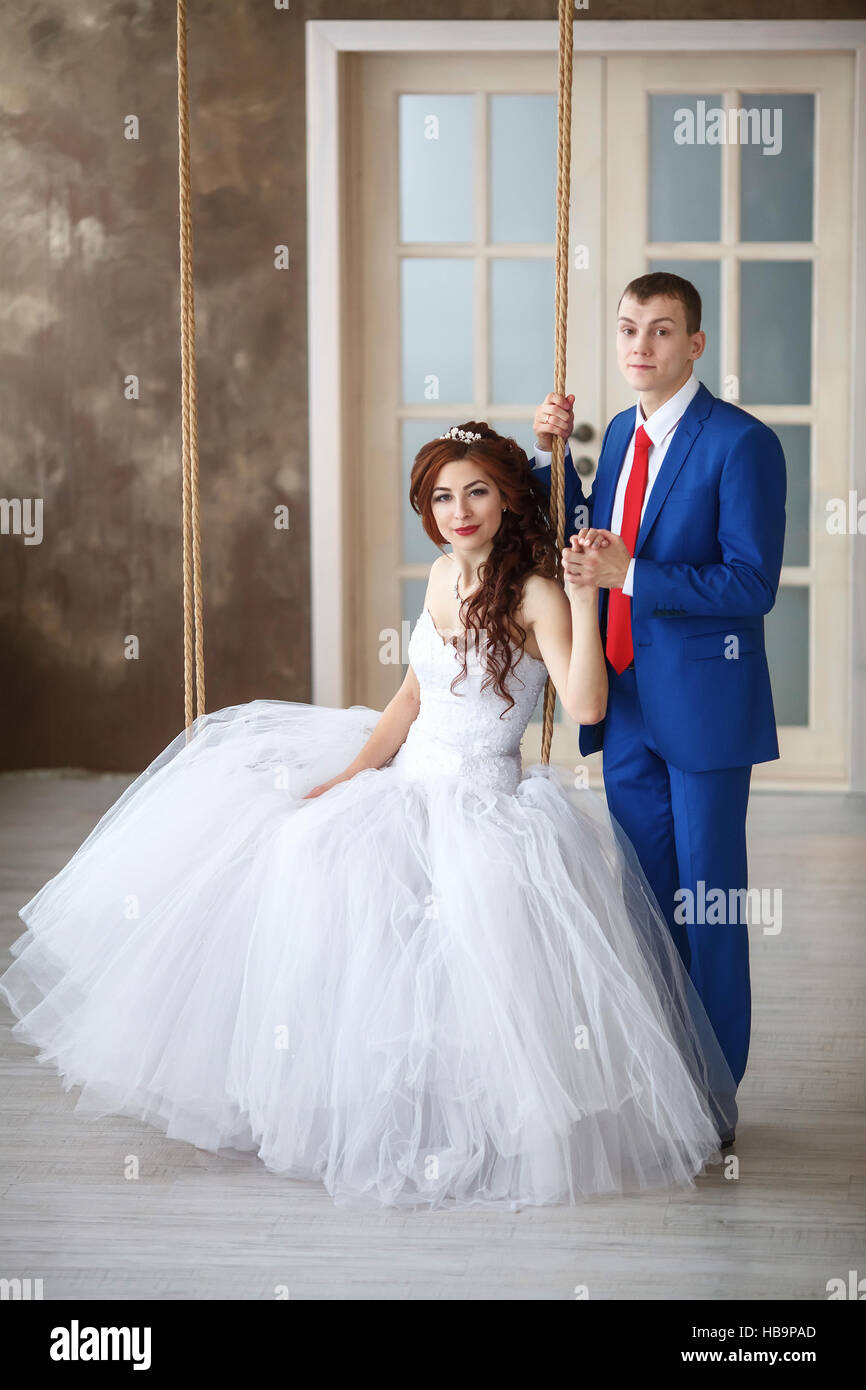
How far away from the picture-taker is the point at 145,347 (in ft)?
15.9

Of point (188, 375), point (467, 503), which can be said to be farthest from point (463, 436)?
point (188, 375)

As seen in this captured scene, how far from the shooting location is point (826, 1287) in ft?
5.68

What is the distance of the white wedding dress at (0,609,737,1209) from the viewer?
192cm

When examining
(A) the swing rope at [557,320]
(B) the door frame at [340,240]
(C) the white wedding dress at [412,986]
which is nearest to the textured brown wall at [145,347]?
(B) the door frame at [340,240]

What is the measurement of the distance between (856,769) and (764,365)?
146 centimetres

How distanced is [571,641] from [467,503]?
0.92 feet

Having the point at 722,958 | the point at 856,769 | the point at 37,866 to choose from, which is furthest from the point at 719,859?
the point at 856,769

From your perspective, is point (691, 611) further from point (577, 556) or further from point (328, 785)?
point (328, 785)

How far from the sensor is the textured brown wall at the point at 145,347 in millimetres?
4719

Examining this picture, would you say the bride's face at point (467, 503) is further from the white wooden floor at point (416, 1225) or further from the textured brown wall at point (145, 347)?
the textured brown wall at point (145, 347)

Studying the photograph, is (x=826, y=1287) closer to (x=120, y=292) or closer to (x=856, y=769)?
(x=856, y=769)

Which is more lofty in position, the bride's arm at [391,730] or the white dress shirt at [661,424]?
the white dress shirt at [661,424]

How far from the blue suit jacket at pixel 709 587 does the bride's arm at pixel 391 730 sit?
438mm

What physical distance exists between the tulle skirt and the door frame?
8.86 ft
